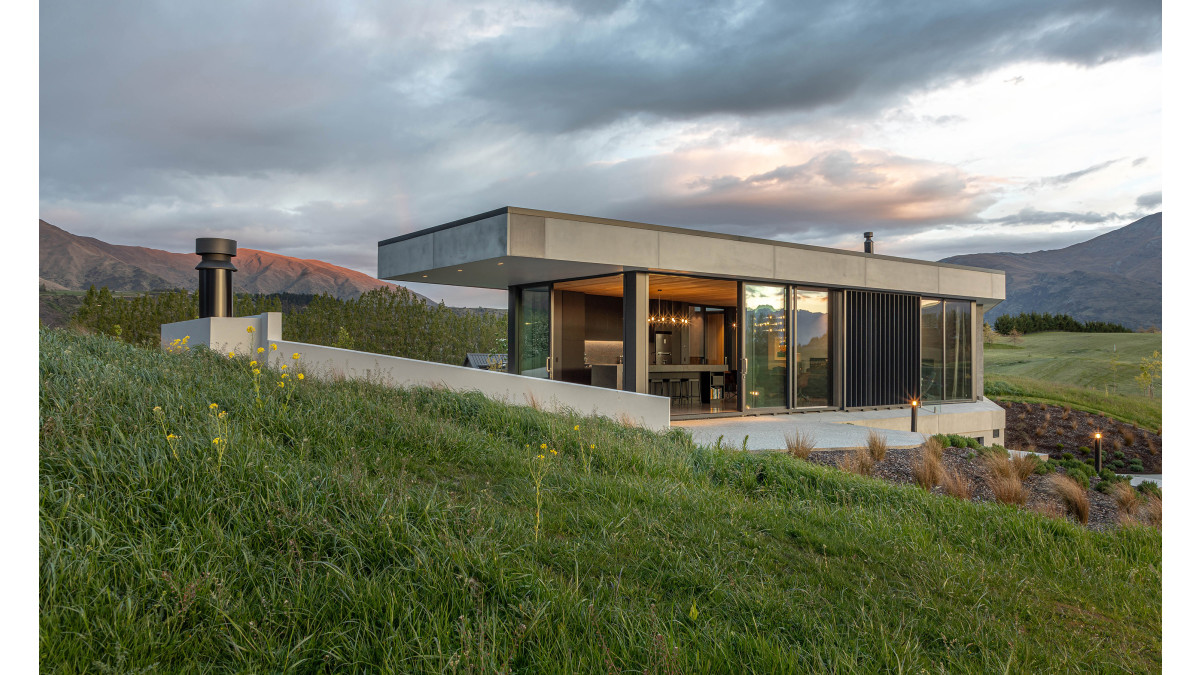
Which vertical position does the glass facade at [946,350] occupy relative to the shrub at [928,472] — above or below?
above

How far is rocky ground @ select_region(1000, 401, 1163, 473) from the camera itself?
16.8m

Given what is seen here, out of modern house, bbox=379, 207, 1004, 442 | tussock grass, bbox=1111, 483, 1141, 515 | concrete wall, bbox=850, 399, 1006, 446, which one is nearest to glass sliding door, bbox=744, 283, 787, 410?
modern house, bbox=379, 207, 1004, 442

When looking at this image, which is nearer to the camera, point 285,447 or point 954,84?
point 285,447

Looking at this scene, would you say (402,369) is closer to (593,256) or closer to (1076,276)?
(593,256)

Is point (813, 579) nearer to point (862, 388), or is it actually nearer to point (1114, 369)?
point (862, 388)

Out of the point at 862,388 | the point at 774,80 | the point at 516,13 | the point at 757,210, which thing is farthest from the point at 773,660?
the point at 757,210

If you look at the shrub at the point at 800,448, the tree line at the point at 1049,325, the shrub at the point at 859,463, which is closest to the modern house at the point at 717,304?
the shrub at the point at 800,448

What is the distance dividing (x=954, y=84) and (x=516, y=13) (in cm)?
946

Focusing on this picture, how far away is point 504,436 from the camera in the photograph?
5402 mm

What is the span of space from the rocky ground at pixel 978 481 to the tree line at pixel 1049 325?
39603 mm

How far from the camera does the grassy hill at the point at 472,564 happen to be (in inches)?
82.1

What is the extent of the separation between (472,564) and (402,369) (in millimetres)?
7203

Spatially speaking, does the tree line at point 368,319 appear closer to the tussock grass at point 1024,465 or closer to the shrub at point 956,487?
the tussock grass at point 1024,465

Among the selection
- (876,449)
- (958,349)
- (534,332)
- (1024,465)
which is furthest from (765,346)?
(958,349)
